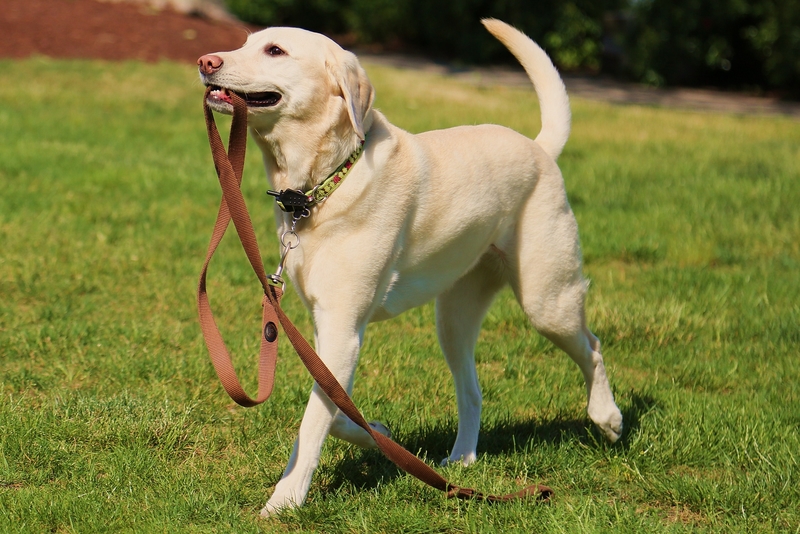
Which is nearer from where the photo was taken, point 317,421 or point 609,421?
point 317,421

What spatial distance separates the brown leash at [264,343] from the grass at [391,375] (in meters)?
0.14

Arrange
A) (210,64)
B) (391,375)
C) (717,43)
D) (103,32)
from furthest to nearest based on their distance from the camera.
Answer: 1. (717,43)
2. (103,32)
3. (391,375)
4. (210,64)

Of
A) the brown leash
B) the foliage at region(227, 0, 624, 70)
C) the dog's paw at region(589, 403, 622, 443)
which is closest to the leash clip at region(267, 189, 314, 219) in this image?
the brown leash

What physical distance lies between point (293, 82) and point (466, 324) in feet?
4.63

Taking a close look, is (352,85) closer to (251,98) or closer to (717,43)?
(251,98)

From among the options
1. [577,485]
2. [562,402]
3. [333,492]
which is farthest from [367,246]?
[562,402]

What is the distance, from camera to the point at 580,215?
7715 mm

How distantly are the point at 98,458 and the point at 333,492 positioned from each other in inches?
38.7

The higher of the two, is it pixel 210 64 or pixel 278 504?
pixel 210 64

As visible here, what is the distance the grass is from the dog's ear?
1.43 metres

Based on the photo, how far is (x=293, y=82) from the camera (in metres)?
3.25

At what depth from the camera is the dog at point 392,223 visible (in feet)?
10.7

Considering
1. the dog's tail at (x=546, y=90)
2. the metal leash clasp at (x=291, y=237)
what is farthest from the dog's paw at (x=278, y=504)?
the dog's tail at (x=546, y=90)

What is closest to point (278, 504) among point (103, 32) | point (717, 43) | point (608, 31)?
point (103, 32)
